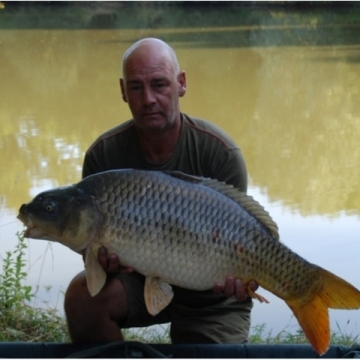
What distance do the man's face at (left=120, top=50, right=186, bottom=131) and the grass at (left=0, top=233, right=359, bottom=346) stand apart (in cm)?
80

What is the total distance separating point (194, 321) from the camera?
2170mm

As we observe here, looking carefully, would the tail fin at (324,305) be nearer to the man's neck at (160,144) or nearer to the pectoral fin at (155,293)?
the pectoral fin at (155,293)

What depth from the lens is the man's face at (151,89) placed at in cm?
206

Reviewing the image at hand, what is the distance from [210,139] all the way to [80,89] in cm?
725

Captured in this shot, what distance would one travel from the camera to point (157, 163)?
7.06 ft

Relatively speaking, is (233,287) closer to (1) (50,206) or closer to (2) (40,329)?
(1) (50,206)

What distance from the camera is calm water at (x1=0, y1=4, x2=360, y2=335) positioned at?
3.98 m

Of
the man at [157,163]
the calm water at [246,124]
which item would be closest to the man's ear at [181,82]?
the man at [157,163]

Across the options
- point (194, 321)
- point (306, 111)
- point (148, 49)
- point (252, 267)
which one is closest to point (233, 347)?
point (194, 321)

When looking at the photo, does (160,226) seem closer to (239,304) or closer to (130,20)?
(239,304)

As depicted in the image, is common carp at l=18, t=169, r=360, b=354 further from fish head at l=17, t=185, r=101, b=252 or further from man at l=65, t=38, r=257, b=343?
man at l=65, t=38, r=257, b=343

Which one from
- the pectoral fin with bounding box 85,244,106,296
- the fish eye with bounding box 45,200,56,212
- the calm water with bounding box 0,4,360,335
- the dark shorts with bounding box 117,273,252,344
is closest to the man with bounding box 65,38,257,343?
the dark shorts with bounding box 117,273,252,344

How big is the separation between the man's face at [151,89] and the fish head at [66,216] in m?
0.30

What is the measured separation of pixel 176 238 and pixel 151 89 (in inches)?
16.8
